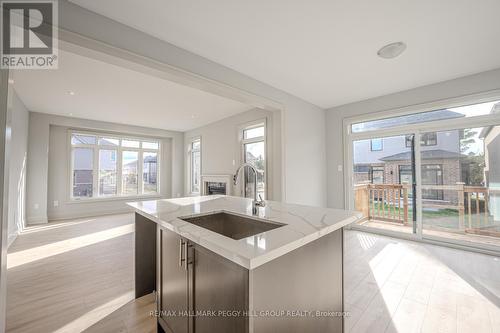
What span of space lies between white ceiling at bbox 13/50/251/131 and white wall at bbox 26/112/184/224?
270 mm

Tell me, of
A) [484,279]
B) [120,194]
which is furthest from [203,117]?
[484,279]

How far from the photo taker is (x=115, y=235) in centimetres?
384

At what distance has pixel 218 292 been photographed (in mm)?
939

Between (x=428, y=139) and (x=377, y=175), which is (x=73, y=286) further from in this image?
(x=428, y=139)

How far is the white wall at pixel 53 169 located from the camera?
476 centimetres

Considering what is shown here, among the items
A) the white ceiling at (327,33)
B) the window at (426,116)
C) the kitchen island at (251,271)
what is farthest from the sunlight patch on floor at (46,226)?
the window at (426,116)

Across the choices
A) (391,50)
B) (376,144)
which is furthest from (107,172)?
(391,50)

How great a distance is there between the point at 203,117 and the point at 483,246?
573 cm

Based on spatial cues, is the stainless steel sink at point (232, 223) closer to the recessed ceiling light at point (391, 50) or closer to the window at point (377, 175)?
the recessed ceiling light at point (391, 50)

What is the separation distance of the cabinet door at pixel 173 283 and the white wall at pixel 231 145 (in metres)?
2.46

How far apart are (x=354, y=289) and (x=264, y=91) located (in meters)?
2.85

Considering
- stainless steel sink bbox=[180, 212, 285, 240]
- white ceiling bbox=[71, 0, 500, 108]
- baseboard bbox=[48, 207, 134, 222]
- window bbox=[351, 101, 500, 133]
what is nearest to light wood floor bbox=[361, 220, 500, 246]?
window bbox=[351, 101, 500, 133]

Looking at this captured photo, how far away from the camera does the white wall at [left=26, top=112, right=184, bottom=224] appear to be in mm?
4762

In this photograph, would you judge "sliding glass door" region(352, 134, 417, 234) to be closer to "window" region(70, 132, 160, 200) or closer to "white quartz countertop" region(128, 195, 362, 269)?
"white quartz countertop" region(128, 195, 362, 269)
